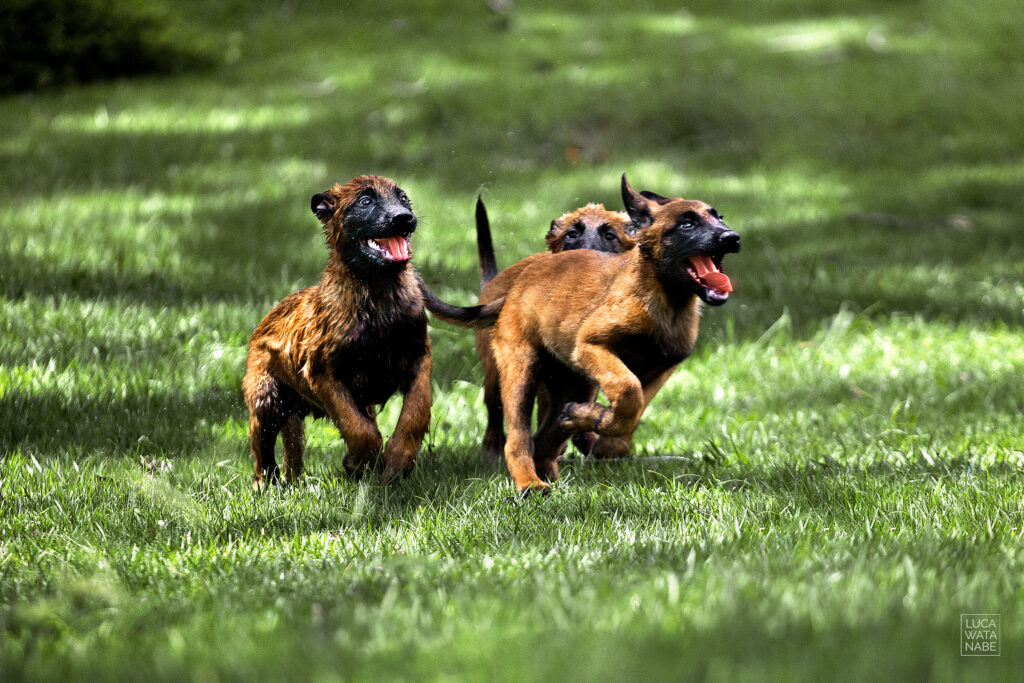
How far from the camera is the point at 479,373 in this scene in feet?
20.2

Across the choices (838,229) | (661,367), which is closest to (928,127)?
(838,229)

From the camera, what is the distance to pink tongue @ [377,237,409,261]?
3.97 m

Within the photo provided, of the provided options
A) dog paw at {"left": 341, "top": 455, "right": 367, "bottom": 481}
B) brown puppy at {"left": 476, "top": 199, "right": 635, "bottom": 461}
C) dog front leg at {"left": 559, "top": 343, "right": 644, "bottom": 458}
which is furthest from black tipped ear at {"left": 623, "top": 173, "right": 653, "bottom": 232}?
dog paw at {"left": 341, "top": 455, "right": 367, "bottom": 481}

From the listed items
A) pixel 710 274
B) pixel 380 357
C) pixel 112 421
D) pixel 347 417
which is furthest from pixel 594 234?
pixel 112 421

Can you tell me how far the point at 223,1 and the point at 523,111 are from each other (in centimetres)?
714

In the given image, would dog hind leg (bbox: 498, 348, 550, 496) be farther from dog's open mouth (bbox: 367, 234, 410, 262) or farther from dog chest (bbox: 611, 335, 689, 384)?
dog's open mouth (bbox: 367, 234, 410, 262)

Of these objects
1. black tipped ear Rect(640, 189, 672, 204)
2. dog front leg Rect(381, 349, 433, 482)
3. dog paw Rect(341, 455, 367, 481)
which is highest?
black tipped ear Rect(640, 189, 672, 204)

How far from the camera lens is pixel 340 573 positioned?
3.14 meters

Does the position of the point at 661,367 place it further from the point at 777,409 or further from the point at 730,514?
the point at 777,409

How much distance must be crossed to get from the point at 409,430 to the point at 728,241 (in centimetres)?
142

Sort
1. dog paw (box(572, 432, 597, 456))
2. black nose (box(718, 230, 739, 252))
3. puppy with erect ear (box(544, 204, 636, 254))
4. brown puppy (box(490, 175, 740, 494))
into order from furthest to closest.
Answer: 1. puppy with erect ear (box(544, 204, 636, 254))
2. dog paw (box(572, 432, 597, 456))
3. brown puppy (box(490, 175, 740, 494))
4. black nose (box(718, 230, 739, 252))

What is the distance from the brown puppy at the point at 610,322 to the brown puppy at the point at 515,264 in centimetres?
17

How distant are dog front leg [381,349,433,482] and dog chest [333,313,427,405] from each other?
61mm

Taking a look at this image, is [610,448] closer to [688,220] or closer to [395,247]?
[688,220]
